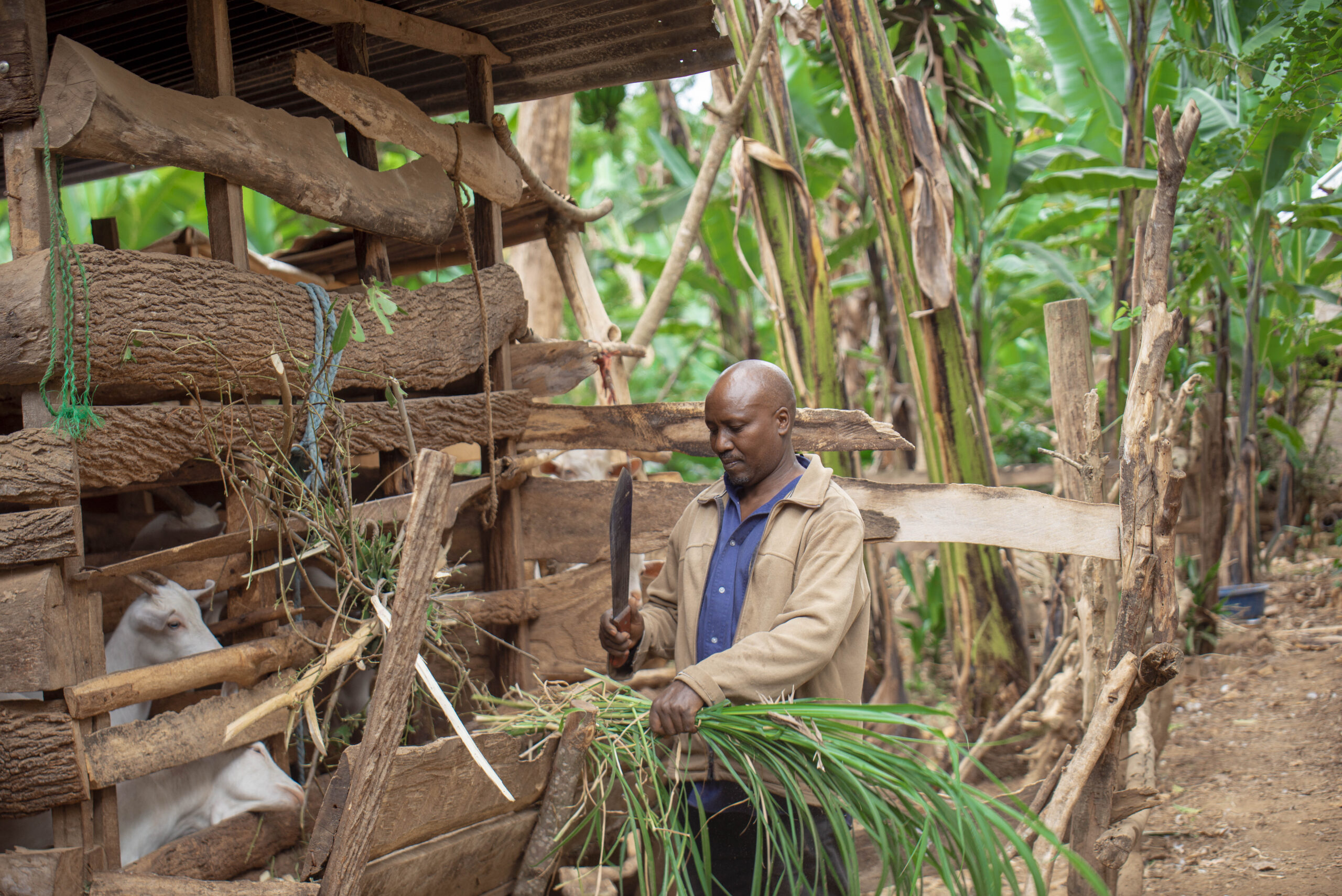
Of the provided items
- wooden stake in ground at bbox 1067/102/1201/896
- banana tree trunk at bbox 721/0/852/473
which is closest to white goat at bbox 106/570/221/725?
wooden stake in ground at bbox 1067/102/1201/896

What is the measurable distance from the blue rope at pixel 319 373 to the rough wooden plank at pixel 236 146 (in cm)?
29

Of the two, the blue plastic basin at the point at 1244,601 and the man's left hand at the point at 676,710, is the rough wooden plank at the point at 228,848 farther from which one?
the blue plastic basin at the point at 1244,601

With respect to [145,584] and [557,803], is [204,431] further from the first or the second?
[557,803]

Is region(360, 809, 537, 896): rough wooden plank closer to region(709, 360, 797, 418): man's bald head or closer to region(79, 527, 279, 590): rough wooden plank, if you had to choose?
region(79, 527, 279, 590): rough wooden plank

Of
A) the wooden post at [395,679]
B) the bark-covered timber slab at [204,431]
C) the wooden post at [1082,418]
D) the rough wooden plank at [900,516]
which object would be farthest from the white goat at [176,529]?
the wooden post at [1082,418]

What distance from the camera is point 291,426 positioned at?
254 centimetres

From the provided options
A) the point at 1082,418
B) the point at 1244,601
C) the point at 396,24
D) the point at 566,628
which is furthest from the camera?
the point at 1244,601

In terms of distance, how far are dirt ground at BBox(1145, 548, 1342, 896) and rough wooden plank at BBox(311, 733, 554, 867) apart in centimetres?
258

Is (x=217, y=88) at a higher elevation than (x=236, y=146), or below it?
higher

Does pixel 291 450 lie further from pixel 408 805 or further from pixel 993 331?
pixel 993 331

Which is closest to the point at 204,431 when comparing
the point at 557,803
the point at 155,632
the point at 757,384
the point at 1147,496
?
the point at 155,632

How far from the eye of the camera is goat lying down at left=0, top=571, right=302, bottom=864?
2.79 m

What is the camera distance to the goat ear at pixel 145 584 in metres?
2.89

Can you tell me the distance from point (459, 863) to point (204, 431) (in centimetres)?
138
